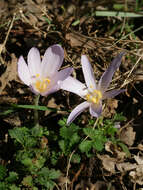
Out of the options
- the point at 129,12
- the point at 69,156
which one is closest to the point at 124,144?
the point at 69,156

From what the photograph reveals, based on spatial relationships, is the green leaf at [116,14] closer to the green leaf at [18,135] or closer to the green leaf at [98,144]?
the green leaf at [98,144]

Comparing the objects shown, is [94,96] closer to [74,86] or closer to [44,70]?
[74,86]

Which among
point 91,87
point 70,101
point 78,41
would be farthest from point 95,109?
point 78,41

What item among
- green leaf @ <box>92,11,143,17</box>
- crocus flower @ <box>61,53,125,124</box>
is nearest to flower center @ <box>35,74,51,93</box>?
crocus flower @ <box>61,53,125,124</box>

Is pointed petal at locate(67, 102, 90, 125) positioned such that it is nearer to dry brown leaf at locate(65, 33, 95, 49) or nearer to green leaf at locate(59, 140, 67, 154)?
green leaf at locate(59, 140, 67, 154)

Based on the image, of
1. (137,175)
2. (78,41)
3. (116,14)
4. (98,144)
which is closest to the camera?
(98,144)
